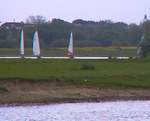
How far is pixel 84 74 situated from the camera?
41312 millimetres

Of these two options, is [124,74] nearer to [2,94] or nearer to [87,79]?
[87,79]

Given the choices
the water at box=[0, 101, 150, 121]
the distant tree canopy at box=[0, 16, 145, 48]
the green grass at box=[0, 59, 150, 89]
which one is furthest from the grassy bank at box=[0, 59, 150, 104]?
the distant tree canopy at box=[0, 16, 145, 48]

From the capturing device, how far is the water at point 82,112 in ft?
97.7

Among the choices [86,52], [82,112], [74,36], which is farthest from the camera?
[74,36]

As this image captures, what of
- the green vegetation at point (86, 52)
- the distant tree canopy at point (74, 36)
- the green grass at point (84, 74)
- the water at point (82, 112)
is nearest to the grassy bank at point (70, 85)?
the green grass at point (84, 74)

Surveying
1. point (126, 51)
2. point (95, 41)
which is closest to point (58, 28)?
point (95, 41)

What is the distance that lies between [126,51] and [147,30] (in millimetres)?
5616

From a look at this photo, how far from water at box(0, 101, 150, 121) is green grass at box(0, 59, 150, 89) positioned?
3.45 metres

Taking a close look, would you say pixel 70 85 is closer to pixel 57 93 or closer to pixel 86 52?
pixel 57 93

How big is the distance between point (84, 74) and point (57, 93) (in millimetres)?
4044

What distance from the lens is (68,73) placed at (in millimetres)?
41781

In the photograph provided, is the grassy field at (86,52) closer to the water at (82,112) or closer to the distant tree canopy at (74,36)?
the distant tree canopy at (74,36)

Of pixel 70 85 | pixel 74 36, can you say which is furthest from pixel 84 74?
pixel 74 36

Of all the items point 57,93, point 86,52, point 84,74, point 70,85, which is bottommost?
point 86,52
